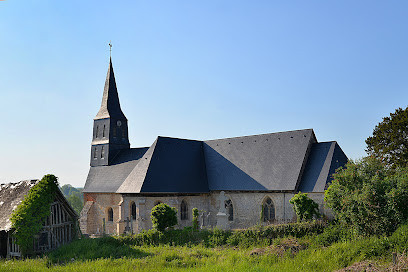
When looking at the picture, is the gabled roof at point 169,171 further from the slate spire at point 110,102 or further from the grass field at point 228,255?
the slate spire at point 110,102

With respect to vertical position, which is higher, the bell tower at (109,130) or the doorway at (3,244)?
the bell tower at (109,130)

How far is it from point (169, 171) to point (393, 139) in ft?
61.5

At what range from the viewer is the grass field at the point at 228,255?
685 inches

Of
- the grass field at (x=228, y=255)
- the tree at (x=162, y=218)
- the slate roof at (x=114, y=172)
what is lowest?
the grass field at (x=228, y=255)

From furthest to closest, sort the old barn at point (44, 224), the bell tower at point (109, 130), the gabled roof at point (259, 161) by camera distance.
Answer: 1. the bell tower at point (109, 130)
2. the gabled roof at point (259, 161)
3. the old barn at point (44, 224)

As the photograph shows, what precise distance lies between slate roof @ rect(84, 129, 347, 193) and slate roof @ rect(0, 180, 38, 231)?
8.72 meters

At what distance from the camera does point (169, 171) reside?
1273 inches

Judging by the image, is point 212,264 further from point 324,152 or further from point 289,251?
point 324,152

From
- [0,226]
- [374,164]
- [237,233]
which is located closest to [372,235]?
[374,164]

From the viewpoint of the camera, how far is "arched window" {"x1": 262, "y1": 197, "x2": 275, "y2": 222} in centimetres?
3008

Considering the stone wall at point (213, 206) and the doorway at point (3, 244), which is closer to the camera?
the doorway at point (3, 244)

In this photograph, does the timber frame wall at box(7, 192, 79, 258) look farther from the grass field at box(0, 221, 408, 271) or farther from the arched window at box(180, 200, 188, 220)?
the arched window at box(180, 200, 188, 220)

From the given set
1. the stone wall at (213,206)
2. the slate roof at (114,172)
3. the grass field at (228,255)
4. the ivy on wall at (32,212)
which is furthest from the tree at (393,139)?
the ivy on wall at (32,212)

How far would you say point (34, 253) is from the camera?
70.4 ft
